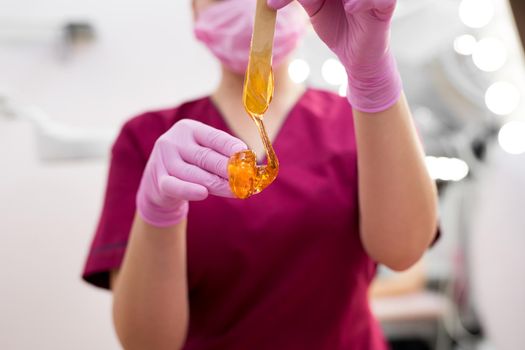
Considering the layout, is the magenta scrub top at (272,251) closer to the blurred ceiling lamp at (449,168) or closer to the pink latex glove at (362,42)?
the pink latex glove at (362,42)

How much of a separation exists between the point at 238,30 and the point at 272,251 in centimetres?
30

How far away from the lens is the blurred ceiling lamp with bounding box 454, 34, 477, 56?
143 centimetres

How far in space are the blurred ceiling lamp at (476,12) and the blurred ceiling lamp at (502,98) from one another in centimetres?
18

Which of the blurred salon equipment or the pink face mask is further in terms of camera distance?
the blurred salon equipment

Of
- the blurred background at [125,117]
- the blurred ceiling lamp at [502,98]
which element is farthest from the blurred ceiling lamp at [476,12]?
the blurred ceiling lamp at [502,98]

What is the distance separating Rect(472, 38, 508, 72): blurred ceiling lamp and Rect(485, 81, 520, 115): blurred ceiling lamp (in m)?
0.05

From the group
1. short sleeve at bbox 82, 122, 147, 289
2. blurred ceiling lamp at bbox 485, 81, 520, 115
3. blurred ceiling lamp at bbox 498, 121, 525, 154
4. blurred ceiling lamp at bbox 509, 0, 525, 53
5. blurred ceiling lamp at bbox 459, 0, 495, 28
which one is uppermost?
blurred ceiling lamp at bbox 459, 0, 495, 28

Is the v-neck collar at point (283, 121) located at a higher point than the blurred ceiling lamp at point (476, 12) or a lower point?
lower

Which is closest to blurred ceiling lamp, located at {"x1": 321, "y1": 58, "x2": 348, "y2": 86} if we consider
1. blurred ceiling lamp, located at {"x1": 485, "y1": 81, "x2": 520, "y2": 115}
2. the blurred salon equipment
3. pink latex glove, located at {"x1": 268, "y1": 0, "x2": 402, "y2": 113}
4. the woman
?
blurred ceiling lamp, located at {"x1": 485, "y1": 81, "x2": 520, "y2": 115}

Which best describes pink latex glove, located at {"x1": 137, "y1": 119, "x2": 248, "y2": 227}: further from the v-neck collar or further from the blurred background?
the blurred background

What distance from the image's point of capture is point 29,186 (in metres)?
1.46

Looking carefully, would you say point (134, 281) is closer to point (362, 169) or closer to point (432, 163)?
point (362, 169)

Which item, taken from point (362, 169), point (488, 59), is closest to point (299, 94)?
point (362, 169)

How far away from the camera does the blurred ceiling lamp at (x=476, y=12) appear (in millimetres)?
1384
